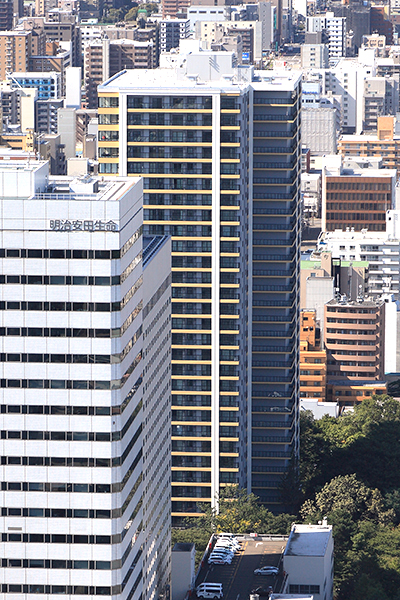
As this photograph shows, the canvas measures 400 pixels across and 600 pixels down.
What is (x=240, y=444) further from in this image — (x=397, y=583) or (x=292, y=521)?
(x=397, y=583)

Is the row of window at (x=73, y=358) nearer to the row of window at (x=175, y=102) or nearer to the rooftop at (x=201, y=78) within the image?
the row of window at (x=175, y=102)

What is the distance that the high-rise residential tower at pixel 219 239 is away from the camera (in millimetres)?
175875

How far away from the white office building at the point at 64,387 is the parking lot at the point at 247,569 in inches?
1597

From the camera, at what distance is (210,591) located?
147375 mm

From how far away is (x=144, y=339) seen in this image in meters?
120

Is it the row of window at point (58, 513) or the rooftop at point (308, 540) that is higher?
the row of window at point (58, 513)

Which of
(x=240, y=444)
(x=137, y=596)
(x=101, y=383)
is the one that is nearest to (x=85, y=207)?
(x=101, y=383)

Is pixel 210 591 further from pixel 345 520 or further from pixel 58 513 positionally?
pixel 58 513

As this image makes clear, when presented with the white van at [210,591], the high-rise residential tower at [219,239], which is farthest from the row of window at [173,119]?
the white van at [210,591]

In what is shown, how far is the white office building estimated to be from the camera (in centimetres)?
10588

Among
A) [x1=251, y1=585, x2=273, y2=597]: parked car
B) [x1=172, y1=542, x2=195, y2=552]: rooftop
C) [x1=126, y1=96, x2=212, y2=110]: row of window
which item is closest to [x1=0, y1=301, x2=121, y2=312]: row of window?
[x1=172, y1=542, x2=195, y2=552]: rooftop

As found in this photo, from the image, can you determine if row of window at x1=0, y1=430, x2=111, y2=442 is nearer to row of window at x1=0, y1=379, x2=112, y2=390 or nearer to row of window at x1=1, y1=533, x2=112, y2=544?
row of window at x1=0, y1=379, x2=112, y2=390

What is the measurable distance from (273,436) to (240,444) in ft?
26.6

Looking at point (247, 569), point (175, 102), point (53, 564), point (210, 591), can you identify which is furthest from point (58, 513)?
point (175, 102)
